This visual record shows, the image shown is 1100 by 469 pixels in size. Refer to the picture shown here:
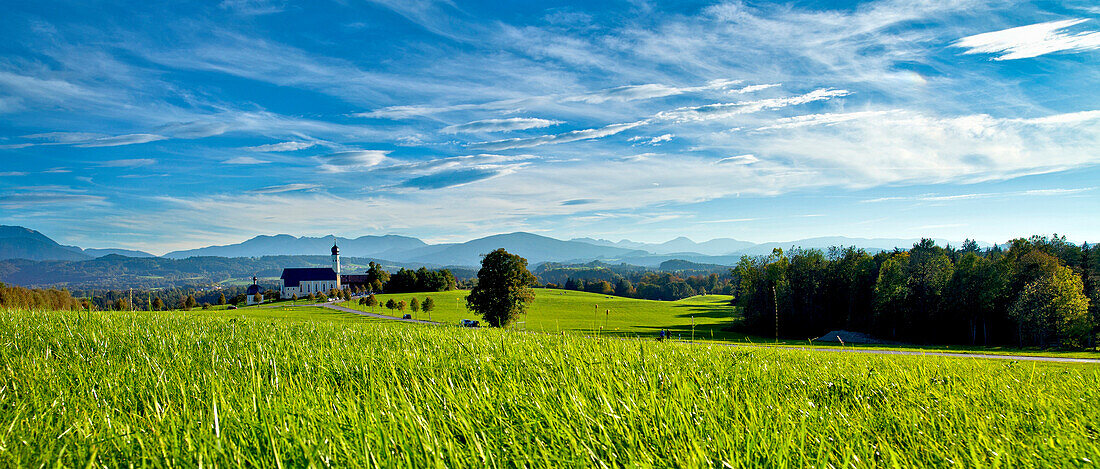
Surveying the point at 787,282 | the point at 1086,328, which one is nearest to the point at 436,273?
the point at 787,282

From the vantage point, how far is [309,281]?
194 metres

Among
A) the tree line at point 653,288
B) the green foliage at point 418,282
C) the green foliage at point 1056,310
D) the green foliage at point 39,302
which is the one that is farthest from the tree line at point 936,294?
the tree line at point 653,288

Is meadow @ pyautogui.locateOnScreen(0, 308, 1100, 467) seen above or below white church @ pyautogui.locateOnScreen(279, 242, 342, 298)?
above

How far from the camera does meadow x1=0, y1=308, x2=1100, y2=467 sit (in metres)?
2.06

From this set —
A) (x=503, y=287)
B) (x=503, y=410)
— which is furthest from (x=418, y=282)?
(x=503, y=410)

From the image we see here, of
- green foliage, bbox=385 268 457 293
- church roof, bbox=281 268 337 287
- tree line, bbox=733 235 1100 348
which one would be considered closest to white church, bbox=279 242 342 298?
church roof, bbox=281 268 337 287

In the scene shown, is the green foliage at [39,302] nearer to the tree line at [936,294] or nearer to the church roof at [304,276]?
the tree line at [936,294]

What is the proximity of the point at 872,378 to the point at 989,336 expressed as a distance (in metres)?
78.7

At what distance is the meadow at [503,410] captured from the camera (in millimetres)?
2059

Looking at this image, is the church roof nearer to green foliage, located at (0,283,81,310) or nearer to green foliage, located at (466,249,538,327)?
green foliage, located at (466,249,538,327)

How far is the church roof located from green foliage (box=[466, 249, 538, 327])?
16027cm

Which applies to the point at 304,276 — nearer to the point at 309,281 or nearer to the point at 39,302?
the point at 309,281

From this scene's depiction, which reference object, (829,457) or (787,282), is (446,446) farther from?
(787,282)

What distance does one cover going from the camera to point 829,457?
2.19 m
